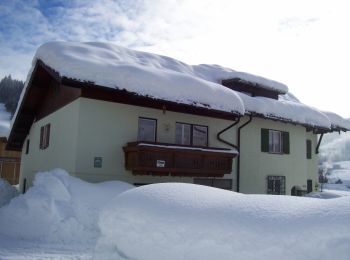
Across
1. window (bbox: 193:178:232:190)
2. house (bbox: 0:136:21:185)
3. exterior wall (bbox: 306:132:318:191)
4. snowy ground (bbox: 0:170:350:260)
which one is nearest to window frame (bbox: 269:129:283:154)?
window (bbox: 193:178:232:190)

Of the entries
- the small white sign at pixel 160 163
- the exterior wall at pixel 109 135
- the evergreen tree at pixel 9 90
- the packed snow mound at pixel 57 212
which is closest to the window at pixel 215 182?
the exterior wall at pixel 109 135

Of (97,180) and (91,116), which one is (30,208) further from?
(91,116)

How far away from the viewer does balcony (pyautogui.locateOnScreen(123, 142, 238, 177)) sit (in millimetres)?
11633

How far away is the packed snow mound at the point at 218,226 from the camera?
3672 millimetres

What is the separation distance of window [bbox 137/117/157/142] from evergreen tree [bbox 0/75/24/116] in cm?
8046

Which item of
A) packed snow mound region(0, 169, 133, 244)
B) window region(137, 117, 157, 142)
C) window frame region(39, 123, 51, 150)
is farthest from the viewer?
window frame region(39, 123, 51, 150)

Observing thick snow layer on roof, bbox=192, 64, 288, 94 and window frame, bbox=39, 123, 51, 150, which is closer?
window frame, bbox=39, 123, 51, 150

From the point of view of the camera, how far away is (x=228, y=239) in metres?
4.04

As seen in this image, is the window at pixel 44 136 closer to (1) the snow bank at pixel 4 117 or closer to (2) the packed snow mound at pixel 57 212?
(2) the packed snow mound at pixel 57 212

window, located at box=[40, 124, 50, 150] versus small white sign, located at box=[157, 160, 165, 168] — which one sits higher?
window, located at box=[40, 124, 50, 150]

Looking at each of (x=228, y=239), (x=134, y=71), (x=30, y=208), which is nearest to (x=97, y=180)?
(x=30, y=208)

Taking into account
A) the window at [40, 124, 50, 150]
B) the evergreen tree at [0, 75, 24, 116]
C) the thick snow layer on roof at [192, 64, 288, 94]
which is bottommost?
the window at [40, 124, 50, 150]

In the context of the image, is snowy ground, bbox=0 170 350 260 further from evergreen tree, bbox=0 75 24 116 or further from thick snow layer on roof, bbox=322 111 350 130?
evergreen tree, bbox=0 75 24 116

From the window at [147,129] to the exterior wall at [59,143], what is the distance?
235cm
